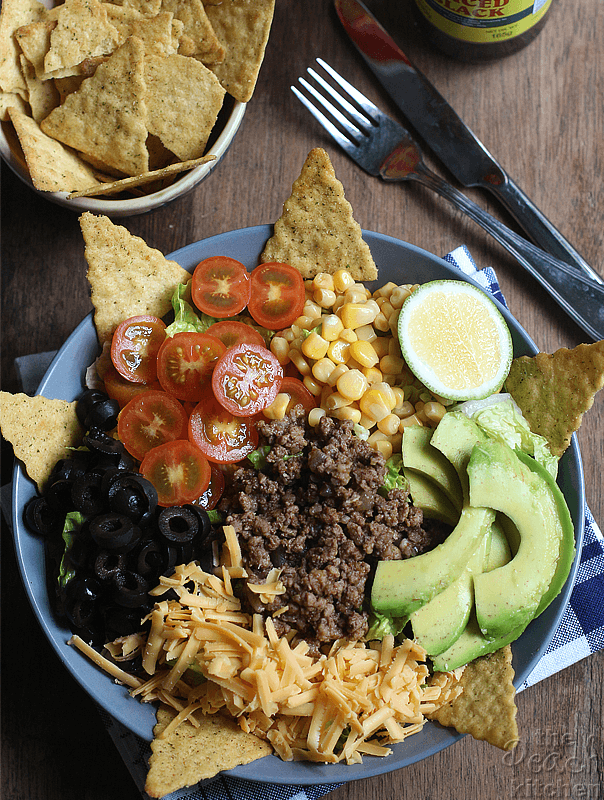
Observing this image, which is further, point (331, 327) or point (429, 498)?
point (331, 327)

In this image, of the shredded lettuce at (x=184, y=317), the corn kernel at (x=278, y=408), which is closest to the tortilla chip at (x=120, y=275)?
the shredded lettuce at (x=184, y=317)

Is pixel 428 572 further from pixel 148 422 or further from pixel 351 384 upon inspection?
pixel 148 422

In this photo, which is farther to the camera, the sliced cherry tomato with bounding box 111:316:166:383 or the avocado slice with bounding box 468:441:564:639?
the sliced cherry tomato with bounding box 111:316:166:383

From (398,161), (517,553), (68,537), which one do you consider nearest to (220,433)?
(68,537)

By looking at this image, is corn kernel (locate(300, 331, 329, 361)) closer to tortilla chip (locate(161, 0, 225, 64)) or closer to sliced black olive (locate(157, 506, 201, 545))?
sliced black olive (locate(157, 506, 201, 545))

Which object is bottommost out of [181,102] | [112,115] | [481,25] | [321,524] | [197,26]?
[321,524]

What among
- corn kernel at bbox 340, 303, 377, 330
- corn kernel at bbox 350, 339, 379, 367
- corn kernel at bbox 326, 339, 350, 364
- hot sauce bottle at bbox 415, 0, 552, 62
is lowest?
corn kernel at bbox 326, 339, 350, 364

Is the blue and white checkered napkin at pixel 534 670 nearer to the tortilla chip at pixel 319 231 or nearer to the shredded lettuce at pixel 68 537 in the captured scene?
the tortilla chip at pixel 319 231

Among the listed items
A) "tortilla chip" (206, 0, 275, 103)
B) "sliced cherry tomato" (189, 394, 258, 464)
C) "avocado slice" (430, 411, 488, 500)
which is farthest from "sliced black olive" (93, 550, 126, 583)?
"tortilla chip" (206, 0, 275, 103)
